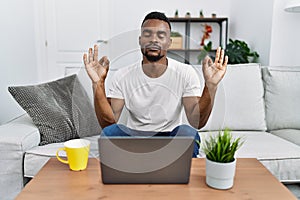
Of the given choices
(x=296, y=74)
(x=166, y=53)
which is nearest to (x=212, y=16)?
(x=296, y=74)

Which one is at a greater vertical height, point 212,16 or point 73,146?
point 212,16

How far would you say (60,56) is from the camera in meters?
3.40

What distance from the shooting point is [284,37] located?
234 centimetres

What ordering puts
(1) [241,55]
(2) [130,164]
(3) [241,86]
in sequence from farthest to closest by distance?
(1) [241,55] → (3) [241,86] → (2) [130,164]

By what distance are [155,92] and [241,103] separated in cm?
77

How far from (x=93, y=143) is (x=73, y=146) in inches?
3.3

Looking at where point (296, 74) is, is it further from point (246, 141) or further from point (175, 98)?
point (175, 98)

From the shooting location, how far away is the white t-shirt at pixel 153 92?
4.08ft

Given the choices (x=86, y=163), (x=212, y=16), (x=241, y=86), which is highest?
(x=212, y=16)

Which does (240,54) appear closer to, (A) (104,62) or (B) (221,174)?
(A) (104,62)

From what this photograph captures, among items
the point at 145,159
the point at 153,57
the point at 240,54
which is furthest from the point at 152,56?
the point at 240,54

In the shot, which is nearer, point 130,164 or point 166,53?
point 130,164

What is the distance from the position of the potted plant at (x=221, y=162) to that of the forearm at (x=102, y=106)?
0.47 metres

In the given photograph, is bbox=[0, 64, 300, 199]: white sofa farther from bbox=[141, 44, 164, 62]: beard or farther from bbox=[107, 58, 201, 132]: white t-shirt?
bbox=[141, 44, 164, 62]: beard
